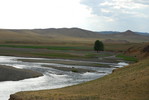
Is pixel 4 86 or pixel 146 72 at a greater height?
pixel 146 72

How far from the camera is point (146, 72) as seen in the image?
35.8 metres

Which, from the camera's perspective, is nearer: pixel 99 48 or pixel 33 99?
pixel 33 99

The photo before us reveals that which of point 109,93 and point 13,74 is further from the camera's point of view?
point 13,74

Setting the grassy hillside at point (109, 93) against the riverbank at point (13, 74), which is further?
the riverbank at point (13, 74)

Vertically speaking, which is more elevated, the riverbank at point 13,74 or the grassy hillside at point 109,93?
the grassy hillside at point 109,93

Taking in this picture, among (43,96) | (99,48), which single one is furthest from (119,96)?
(99,48)

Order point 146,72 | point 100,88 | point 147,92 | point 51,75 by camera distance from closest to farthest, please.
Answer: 1. point 147,92
2. point 100,88
3. point 146,72
4. point 51,75

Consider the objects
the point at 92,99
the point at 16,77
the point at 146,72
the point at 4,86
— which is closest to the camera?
the point at 92,99

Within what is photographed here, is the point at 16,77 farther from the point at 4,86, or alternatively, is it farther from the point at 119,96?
the point at 119,96

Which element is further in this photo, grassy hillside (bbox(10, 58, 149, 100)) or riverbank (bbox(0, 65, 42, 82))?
riverbank (bbox(0, 65, 42, 82))

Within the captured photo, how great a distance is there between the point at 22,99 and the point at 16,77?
29.1 metres

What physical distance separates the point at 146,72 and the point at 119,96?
957 cm

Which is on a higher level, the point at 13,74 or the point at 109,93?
the point at 109,93

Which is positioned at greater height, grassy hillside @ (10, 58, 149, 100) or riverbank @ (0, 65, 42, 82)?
grassy hillside @ (10, 58, 149, 100)
